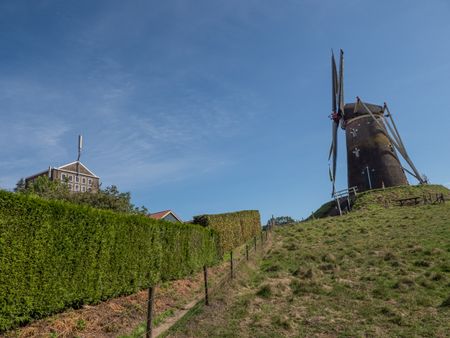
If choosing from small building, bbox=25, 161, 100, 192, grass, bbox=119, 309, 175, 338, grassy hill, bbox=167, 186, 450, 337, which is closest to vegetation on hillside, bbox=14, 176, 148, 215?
grassy hill, bbox=167, 186, 450, 337

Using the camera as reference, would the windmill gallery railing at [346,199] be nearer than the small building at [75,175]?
Yes

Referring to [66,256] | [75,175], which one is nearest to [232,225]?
[66,256]

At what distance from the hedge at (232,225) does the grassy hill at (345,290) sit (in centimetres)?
357

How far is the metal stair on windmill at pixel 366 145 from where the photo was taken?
151 feet

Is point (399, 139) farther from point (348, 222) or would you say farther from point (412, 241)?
point (412, 241)

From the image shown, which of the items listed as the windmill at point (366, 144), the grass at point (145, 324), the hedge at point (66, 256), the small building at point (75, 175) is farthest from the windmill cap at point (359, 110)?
the small building at point (75, 175)

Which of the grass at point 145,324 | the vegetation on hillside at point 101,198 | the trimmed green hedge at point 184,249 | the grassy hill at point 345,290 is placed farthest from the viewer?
the vegetation on hillside at point 101,198

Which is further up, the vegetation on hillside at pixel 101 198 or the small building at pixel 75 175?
the small building at pixel 75 175

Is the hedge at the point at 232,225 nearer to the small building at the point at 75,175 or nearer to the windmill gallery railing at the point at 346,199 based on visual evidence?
the windmill gallery railing at the point at 346,199

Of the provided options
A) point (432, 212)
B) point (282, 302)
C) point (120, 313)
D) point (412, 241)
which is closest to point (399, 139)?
point (432, 212)

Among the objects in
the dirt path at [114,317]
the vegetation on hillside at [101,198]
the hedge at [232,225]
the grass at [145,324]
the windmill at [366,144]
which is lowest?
the grass at [145,324]

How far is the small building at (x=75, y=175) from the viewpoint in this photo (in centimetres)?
7617

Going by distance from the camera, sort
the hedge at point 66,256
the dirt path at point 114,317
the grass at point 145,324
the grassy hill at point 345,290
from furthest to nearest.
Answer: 1. the grassy hill at point 345,290
2. the grass at point 145,324
3. the dirt path at point 114,317
4. the hedge at point 66,256

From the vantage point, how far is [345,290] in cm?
1260
